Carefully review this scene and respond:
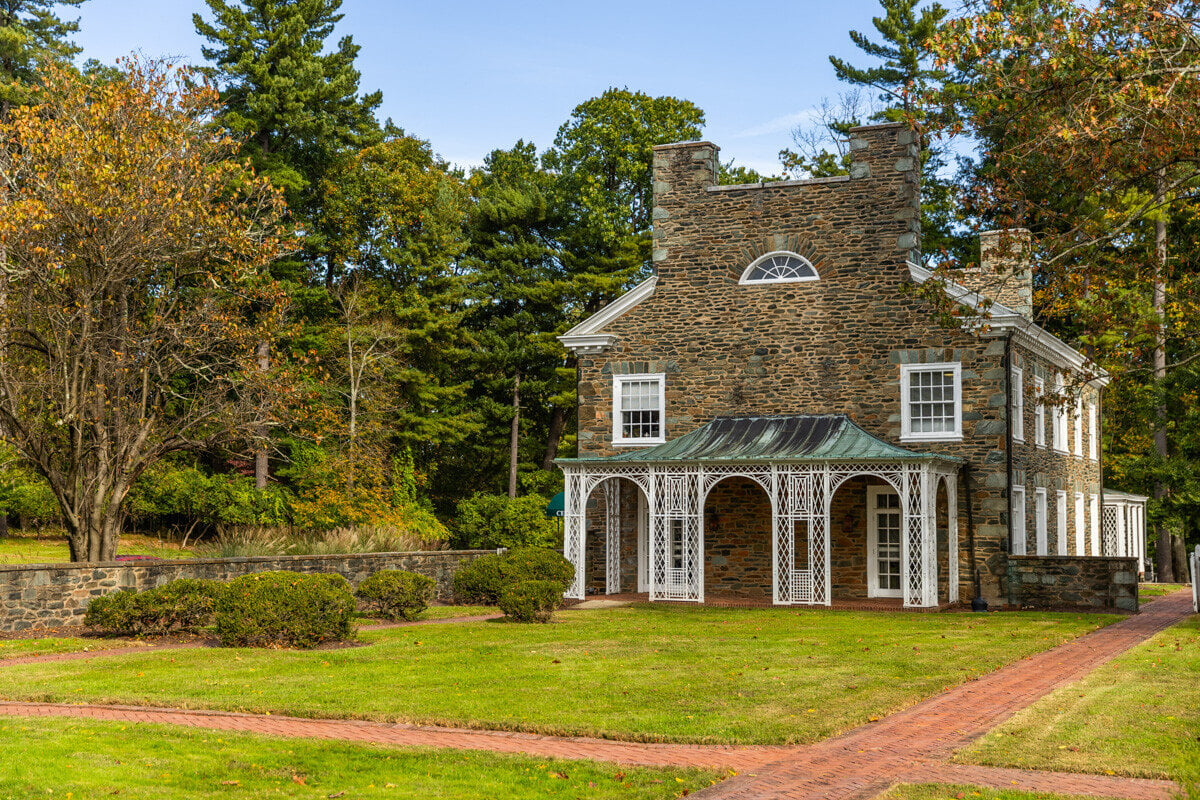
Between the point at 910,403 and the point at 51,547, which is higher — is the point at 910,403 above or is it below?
above

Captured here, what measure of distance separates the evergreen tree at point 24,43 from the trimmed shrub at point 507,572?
913 inches

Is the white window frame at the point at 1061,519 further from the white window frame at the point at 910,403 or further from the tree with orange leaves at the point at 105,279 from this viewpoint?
the tree with orange leaves at the point at 105,279

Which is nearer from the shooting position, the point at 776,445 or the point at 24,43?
the point at 776,445

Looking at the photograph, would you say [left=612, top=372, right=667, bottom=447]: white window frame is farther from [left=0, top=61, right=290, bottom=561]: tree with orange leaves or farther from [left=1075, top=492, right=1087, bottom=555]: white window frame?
[left=1075, top=492, right=1087, bottom=555]: white window frame

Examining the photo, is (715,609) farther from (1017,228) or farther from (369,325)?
(369,325)

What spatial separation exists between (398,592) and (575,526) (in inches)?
213

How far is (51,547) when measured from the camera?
110 ft

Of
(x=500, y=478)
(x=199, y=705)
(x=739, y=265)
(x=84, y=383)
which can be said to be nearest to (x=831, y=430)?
(x=739, y=265)

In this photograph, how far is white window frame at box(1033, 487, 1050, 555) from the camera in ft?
82.1

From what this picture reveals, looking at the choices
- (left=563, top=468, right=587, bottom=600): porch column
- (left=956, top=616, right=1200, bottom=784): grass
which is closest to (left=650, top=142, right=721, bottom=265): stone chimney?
(left=563, top=468, right=587, bottom=600): porch column

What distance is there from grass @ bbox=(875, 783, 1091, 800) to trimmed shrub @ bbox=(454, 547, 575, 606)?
1221 centimetres

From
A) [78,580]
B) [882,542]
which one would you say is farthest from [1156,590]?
[78,580]

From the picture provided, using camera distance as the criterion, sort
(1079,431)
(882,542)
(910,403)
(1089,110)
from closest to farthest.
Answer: (1089,110) < (910,403) < (882,542) < (1079,431)

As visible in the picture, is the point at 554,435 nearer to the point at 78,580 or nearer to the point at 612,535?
the point at 612,535
